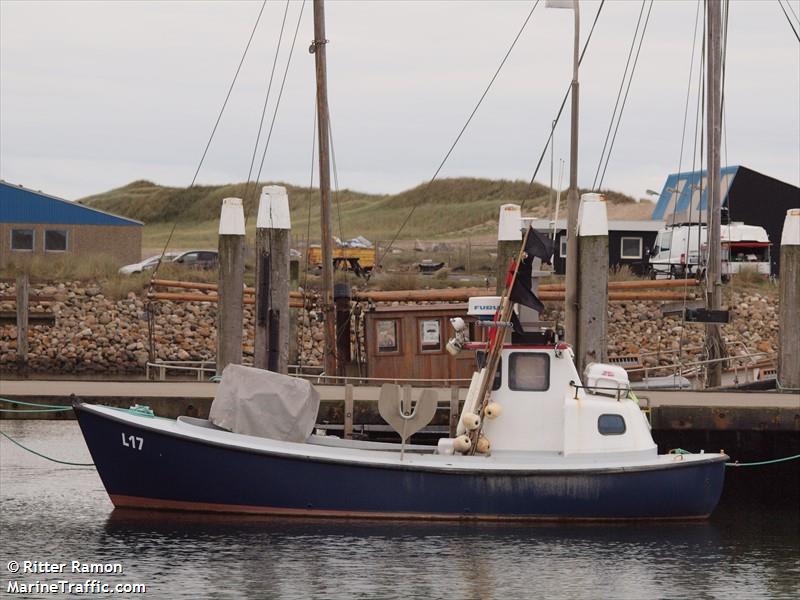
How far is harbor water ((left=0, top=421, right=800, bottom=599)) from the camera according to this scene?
53.0ft

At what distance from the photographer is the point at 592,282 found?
72.6 feet

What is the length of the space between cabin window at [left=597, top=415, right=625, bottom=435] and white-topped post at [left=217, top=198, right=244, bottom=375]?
20.7 ft

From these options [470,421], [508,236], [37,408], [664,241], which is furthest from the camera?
[664,241]

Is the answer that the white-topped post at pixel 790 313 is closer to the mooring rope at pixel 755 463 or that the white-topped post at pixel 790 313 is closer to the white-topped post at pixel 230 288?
the mooring rope at pixel 755 463

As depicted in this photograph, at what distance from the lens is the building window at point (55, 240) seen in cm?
5344

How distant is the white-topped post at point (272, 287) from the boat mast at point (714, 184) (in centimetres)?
834

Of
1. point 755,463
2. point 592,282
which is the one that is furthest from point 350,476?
point 755,463

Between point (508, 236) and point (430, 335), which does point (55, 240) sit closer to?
point (430, 335)

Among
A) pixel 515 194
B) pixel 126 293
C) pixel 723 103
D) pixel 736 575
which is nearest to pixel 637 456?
pixel 736 575

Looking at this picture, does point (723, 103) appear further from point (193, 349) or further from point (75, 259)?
point (75, 259)

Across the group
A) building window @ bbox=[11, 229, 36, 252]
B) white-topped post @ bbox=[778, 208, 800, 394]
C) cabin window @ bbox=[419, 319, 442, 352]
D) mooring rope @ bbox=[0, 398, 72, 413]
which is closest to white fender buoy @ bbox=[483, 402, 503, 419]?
mooring rope @ bbox=[0, 398, 72, 413]

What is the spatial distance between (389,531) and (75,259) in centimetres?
3378

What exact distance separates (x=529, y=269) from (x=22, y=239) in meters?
37.3

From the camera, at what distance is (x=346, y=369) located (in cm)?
2612
